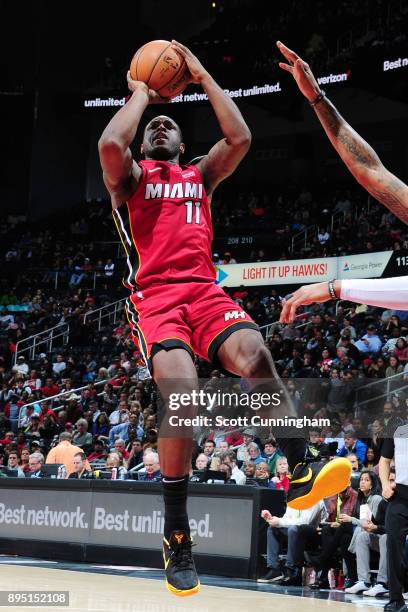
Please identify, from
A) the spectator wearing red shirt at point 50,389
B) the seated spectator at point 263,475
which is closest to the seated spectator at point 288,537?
the seated spectator at point 263,475

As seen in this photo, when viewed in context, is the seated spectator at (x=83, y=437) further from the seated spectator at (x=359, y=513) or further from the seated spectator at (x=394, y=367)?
the seated spectator at (x=359, y=513)

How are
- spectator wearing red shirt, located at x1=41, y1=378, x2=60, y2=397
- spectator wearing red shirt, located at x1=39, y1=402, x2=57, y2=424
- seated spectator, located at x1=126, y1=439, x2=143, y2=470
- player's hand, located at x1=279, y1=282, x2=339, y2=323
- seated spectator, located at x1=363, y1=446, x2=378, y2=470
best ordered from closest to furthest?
1. player's hand, located at x1=279, y1=282, x2=339, y2=323
2. seated spectator, located at x1=363, y1=446, x2=378, y2=470
3. seated spectator, located at x1=126, y1=439, x2=143, y2=470
4. spectator wearing red shirt, located at x1=39, y1=402, x2=57, y2=424
5. spectator wearing red shirt, located at x1=41, y1=378, x2=60, y2=397

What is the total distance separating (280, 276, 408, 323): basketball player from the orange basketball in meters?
1.78

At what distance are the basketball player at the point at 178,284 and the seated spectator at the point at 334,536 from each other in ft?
16.9

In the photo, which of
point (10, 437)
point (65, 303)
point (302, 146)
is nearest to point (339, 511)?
point (10, 437)

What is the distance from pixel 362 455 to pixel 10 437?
802 centimetres

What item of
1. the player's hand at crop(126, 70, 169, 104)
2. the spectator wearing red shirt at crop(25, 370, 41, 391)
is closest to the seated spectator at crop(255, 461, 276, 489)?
the player's hand at crop(126, 70, 169, 104)

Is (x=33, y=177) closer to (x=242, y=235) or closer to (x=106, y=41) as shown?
(x=106, y=41)

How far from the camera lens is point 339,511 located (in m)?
10.2

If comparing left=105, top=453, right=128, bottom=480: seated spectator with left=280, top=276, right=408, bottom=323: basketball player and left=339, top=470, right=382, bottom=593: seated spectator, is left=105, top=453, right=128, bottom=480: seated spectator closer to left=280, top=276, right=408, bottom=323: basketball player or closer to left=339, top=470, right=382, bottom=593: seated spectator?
left=339, top=470, right=382, bottom=593: seated spectator

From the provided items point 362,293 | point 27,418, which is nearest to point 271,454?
point 362,293

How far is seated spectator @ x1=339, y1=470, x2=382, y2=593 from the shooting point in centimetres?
972

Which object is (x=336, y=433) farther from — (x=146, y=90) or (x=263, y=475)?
(x=146, y=90)

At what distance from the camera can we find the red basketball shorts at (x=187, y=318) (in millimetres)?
5023
